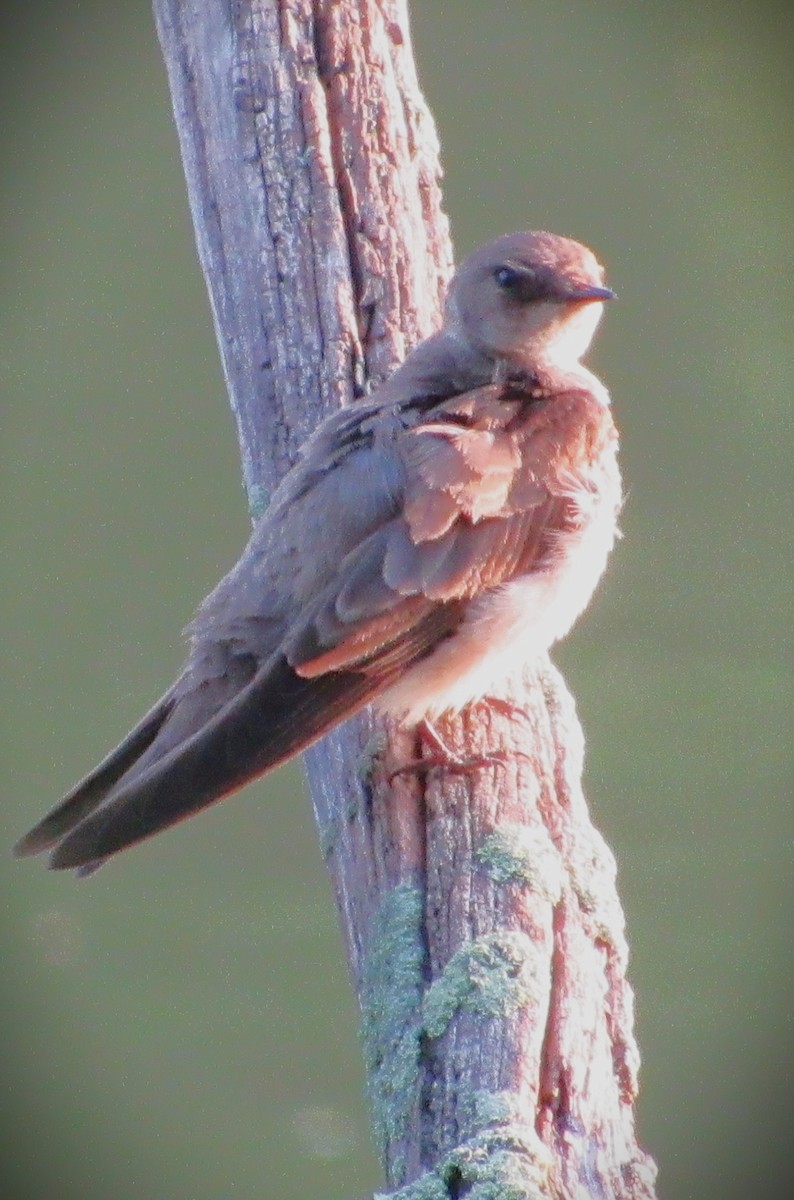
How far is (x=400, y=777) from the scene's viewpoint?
302cm

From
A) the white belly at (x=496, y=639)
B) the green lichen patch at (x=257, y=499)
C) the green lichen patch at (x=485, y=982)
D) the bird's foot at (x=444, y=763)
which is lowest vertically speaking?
the green lichen patch at (x=485, y=982)

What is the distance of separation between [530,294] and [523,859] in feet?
4.20

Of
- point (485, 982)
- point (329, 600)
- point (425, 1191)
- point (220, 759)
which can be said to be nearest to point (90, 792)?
point (220, 759)

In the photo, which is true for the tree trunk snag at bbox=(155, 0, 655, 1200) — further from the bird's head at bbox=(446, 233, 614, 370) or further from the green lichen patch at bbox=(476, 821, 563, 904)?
the bird's head at bbox=(446, 233, 614, 370)

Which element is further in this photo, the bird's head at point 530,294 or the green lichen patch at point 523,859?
the bird's head at point 530,294

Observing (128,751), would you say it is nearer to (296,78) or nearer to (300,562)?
(300,562)

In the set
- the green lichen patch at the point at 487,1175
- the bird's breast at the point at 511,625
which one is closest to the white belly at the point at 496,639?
the bird's breast at the point at 511,625

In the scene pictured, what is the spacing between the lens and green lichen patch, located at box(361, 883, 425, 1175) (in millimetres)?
2541

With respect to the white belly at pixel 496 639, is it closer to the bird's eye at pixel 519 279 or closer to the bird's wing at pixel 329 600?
the bird's wing at pixel 329 600

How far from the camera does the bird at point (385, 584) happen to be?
2871mm

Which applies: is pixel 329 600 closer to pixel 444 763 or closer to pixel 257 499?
pixel 444 763

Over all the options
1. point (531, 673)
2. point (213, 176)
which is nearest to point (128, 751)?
point (531, 673)

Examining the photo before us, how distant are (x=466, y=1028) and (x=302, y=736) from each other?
57 centimetres

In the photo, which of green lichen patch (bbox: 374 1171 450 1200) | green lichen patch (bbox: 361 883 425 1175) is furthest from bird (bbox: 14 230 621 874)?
green lichen patch (bbox: 374 1171 450 1200)
